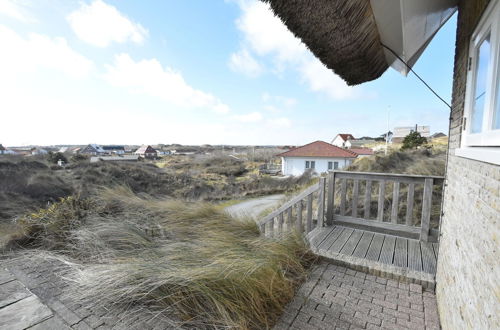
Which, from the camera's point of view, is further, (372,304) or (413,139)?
(413,139)

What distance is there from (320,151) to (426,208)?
2616cm

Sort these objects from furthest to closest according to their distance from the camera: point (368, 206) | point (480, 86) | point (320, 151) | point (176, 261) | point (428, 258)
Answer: point (320, 151), point (368, 206), point (428, 258), point (176, 261), point (480, 86)

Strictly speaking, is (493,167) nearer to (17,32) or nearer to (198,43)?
(17,32)

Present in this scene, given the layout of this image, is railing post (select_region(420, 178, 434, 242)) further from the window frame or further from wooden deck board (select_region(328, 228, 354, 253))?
the window frame

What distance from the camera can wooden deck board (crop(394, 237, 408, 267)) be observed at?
2689 millimetres

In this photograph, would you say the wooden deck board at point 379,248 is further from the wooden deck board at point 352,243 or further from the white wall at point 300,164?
the white wall at point 300,164

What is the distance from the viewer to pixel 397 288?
2.34 meters

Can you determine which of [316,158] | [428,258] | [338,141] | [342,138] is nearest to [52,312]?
[428,258]

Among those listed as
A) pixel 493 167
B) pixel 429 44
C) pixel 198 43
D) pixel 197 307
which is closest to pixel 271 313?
pixel 197 307

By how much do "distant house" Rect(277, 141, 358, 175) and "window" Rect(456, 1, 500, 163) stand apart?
2533 centimetres

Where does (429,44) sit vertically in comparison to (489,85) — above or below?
above

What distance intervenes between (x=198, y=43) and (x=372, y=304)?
8.67m

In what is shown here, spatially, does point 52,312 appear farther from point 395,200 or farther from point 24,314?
point 395,200

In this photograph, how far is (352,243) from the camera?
321 centimetres
